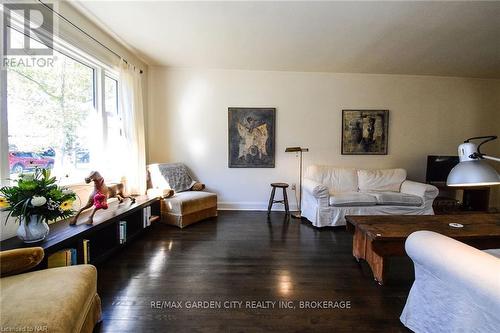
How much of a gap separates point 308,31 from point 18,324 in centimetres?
333

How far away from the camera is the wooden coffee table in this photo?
5.85 feet

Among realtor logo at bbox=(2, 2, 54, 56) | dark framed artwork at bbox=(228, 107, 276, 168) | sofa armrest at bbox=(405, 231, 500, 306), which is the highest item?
realtor logo at bbox=(2, 2, 54, 56)

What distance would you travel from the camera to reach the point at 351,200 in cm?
328

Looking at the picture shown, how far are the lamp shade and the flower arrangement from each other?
2.64m

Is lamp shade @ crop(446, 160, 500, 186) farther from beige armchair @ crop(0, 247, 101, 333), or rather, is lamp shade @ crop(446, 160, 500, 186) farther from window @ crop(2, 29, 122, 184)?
window @ crop(2, 29, 122, 184)

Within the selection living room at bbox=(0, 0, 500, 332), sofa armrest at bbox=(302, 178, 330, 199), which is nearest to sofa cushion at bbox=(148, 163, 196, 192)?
living room at bbox=(0, 0, 500, 332)

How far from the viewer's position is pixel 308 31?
265cm

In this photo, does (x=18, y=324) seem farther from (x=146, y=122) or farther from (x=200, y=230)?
(x=146, y=122)

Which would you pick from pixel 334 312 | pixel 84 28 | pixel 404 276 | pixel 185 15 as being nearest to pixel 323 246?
pixel 404 276

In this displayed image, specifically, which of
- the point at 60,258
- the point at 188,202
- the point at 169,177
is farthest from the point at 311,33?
the point at 60,258

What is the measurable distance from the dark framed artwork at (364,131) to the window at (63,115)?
389cm

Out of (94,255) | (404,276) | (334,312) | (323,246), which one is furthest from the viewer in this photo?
(323,246)

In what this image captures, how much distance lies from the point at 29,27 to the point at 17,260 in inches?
A: 79.7

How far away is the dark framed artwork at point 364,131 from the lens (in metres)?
4.18
